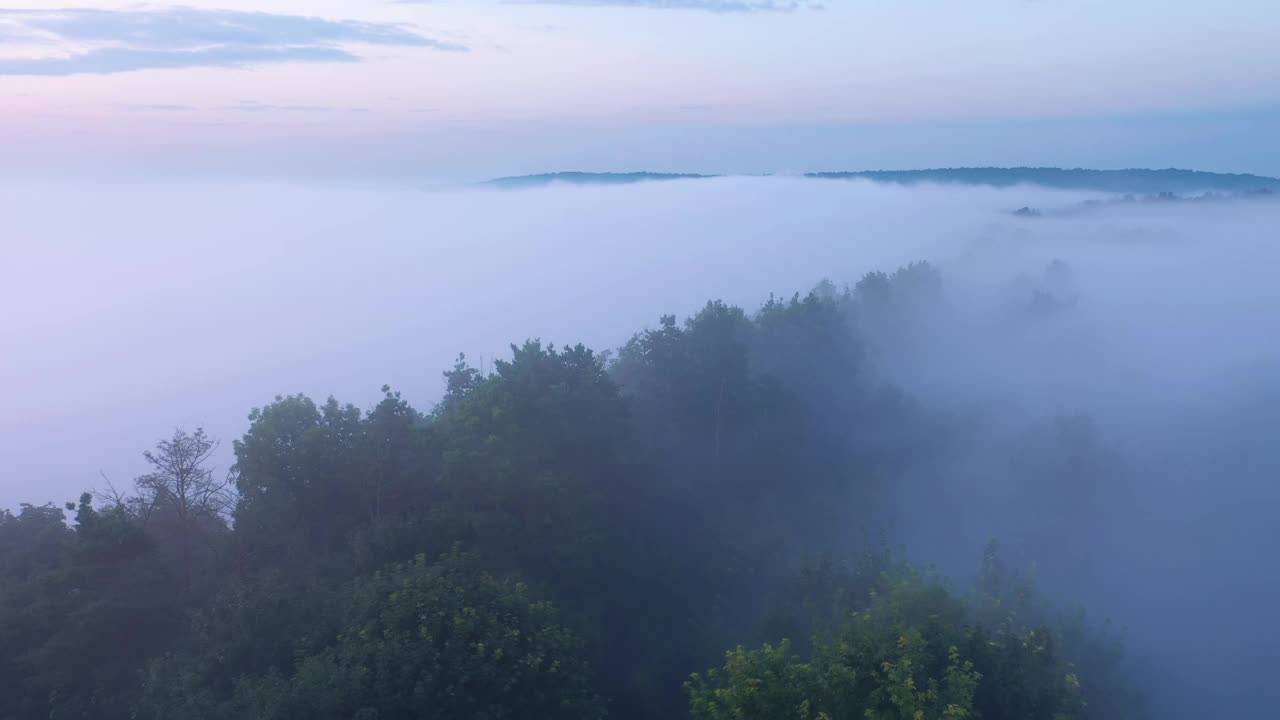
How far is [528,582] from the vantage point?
26.6m

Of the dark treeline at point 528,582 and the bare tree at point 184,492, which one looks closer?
the dark treeline at point 528,582

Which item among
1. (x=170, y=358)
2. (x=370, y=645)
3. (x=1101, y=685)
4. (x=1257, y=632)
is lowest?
(x=170, y=358)

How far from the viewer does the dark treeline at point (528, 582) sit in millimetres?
16609

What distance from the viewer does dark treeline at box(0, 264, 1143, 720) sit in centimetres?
1661

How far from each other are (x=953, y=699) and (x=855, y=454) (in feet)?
139

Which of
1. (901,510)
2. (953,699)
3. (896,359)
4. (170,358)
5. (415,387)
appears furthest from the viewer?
(170,358)

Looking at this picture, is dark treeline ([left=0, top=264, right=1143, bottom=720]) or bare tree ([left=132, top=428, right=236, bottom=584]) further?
bare tree ([left=132, top=428, right=236, bottom=584])

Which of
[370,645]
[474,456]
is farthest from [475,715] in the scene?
[474,456]

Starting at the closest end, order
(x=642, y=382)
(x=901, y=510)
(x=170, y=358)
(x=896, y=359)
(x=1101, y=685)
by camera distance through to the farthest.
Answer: (x=1101, y=685) < (x=642, y=382) < (x=901, y=510) < (x=896, y=359) < (x=170, y=358)

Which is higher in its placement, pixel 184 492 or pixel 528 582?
pixel 184 492

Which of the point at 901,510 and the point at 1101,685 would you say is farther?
the point at 901,510

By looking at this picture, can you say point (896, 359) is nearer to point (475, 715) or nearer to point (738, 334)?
point (738, 334)

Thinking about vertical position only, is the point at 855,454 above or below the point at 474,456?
below

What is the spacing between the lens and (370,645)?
16.8 metres
